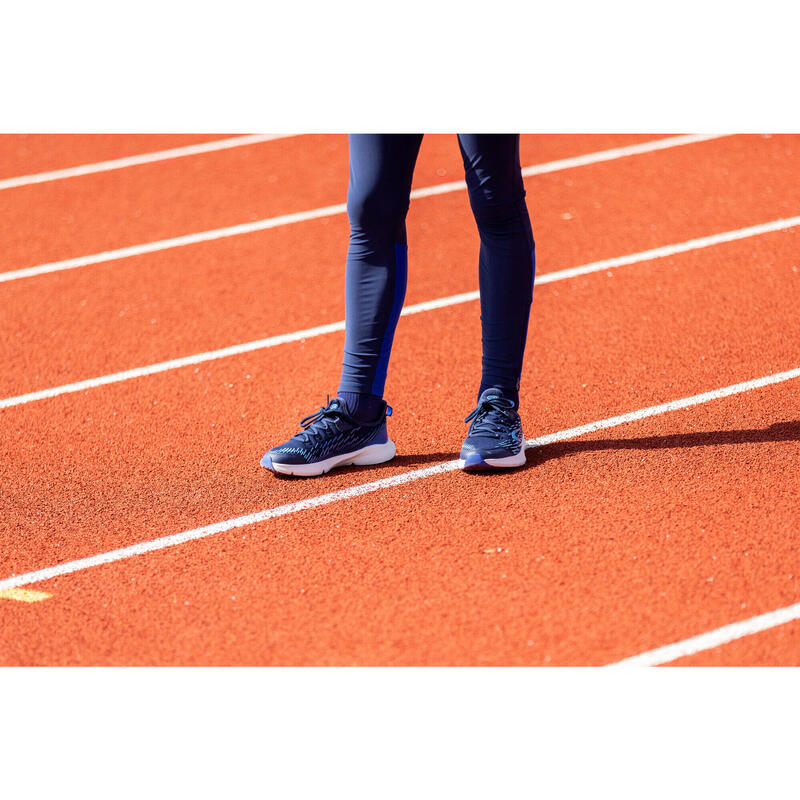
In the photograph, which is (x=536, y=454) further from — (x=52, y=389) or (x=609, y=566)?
(x=52, y=389)

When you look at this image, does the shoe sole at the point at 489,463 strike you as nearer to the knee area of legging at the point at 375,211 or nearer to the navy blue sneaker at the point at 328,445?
the navy blue sneaker at the point at 328,445

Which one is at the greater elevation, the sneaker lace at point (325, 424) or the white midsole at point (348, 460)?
the sneaker lace at point (325, 424)

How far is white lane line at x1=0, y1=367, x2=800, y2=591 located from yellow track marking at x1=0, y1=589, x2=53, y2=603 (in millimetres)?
27

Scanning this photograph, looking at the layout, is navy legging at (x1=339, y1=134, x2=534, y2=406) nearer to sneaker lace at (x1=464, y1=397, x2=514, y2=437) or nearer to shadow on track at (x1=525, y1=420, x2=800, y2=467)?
sneaker lace at (x1=464, y1=397, x2=514, y2=437)

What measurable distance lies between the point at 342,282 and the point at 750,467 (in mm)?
2484

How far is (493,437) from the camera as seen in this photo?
11.4 feet

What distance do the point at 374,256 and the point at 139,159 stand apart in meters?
4.60

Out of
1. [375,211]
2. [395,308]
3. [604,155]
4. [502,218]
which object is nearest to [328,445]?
[395,308]

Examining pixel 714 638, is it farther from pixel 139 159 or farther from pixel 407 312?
pixel 139 159

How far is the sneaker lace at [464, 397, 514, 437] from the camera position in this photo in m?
3.49

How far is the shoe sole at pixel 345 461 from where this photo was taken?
3.51 metres

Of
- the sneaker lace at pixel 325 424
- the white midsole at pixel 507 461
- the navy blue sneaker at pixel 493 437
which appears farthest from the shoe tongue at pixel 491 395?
the sneaker lace at pixel 325 424

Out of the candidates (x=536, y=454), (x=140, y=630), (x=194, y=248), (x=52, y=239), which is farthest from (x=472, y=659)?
(x=52, y=239)

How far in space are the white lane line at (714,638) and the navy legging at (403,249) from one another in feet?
3.93
